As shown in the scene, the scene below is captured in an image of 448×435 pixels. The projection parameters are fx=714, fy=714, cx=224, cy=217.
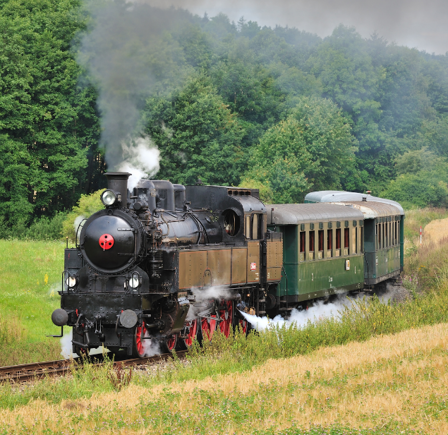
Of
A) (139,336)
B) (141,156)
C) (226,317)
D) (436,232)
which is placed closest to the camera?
(139,336)

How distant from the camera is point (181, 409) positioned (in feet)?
25.9

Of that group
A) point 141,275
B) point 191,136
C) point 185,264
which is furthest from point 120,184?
point 191,136

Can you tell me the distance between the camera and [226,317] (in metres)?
14.3

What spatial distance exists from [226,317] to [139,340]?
8.77 feet

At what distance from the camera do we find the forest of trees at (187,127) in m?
37.4

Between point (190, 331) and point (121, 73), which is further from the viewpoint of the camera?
point (121, 73)

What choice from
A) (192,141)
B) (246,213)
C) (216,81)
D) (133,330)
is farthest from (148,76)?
(216,81)

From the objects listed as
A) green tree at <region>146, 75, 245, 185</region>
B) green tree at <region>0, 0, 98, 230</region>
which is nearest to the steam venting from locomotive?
green tree at <region>146, 75, 245, 185</region>

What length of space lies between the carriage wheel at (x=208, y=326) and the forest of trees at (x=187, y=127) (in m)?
7.98

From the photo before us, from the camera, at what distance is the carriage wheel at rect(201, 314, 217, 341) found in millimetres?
13539

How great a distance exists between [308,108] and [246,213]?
35.2 meters

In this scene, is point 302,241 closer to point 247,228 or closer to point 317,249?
point 317,249

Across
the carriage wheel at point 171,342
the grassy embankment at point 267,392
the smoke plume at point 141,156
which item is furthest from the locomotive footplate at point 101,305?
the smoke plume at point 141,156

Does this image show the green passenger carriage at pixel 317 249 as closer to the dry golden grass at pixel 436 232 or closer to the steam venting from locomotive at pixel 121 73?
the steam venting from locomotive at pixel 121 73
